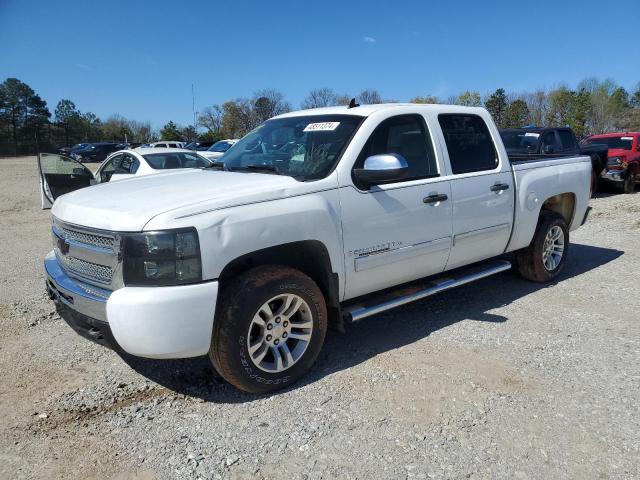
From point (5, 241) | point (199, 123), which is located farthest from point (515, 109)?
point (5, 241)

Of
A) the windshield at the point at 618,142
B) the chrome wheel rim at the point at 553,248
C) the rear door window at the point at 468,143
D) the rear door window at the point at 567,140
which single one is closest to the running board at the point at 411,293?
the chrome wheel rim at the point at 553,248

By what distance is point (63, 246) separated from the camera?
3520mm

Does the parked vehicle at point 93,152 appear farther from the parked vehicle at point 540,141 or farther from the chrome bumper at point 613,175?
the chrome bumper at point 613,175

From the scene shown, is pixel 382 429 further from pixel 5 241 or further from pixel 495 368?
pixel 5 241

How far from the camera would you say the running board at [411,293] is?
382cm

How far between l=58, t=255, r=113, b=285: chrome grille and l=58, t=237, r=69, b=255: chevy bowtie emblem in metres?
0.04

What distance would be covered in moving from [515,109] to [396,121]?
198 ft

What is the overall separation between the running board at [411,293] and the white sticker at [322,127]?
4.69ft

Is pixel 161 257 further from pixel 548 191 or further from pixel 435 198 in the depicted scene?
pixel 548 191

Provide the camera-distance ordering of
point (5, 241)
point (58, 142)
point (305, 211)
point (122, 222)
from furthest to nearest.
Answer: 1. point (58, 142)
2. point (5, 241)
3. point (305, 211)
4. point (122, 222)

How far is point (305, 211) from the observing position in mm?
3420

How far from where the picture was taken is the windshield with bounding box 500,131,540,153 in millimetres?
10938

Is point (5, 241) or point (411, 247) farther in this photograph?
point (5, 241)

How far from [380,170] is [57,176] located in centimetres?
468
